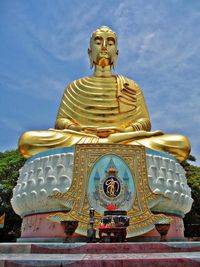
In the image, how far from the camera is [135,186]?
8125mm

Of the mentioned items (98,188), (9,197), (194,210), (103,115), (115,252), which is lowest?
(115,252)

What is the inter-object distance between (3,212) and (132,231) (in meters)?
10.6

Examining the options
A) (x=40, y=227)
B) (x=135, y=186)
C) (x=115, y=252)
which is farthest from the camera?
(x=40, y=227)

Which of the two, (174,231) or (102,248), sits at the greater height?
(174,231)

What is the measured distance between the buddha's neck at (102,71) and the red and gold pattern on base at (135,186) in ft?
15.6

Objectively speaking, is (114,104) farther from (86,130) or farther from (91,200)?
(91,200)

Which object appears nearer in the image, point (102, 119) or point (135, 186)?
point (135, 186)

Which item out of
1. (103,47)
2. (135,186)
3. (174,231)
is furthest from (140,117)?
(174,231)

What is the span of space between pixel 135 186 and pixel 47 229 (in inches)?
97.2

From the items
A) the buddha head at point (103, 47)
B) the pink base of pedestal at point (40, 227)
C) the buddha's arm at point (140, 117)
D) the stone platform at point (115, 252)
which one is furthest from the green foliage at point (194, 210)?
the stone platform at point (115, 252)

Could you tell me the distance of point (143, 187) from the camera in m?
8.15

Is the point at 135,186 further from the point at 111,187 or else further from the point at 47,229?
the point at 47,229

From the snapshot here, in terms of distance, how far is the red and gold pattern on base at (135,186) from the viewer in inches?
301

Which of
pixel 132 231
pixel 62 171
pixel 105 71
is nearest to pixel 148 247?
pixel 132 231
